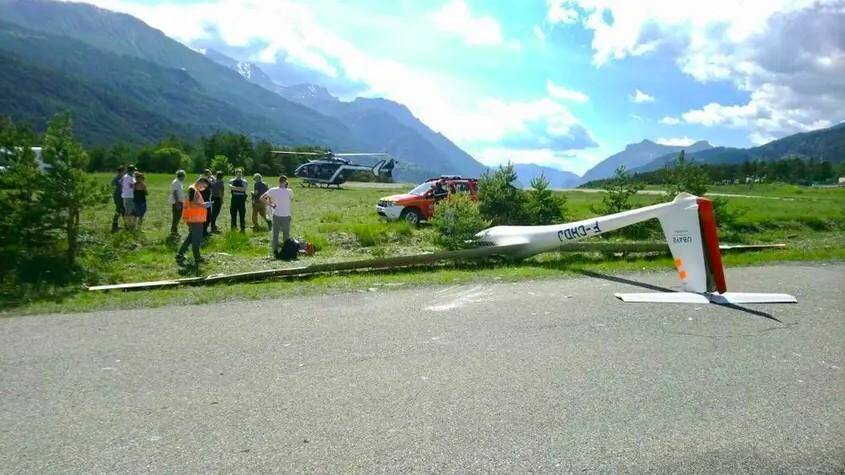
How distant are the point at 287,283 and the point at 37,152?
627 centimetres

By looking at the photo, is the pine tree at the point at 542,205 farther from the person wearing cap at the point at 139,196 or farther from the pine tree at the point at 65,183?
the pine tree at the point at 65,183

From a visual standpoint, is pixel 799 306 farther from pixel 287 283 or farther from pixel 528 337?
pixel 287 283

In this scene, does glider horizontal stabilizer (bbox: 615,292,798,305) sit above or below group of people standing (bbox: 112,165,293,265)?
Result: below

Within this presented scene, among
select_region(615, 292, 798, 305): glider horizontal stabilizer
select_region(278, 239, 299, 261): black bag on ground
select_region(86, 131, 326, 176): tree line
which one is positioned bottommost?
select_region(615, 292, 798, 305): glider horizontal stabilizer

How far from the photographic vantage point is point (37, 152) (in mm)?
11984

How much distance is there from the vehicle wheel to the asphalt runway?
13.2 metres

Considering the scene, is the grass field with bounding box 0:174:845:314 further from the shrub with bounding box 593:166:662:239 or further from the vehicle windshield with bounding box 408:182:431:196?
the vehicle windshield with bounding box 408:182:431:196

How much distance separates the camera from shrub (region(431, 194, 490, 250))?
47.9 ft

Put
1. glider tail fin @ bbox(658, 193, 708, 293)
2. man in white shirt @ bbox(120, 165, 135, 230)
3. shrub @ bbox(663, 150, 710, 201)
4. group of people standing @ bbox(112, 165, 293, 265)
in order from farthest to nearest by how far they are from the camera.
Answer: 1. shrub @ bbox(663, 150, 710, 201)
2. man in white shirt @ bbox(120, 165, 135, 230)
3. group of people standing @ bbox(112, 165, 293, 265)
4. glider tail fin @ bbox(658, 193, 708, 293)

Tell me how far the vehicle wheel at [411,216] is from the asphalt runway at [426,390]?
13.2 m

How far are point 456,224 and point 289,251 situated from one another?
170 inches

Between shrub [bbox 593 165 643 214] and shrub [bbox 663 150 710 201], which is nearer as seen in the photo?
shrub [bbox 663 150 710 201]

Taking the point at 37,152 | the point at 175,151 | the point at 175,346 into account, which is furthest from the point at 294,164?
the point at 175,346

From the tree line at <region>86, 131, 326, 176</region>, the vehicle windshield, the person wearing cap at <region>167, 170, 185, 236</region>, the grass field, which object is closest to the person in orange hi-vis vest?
the grass field
